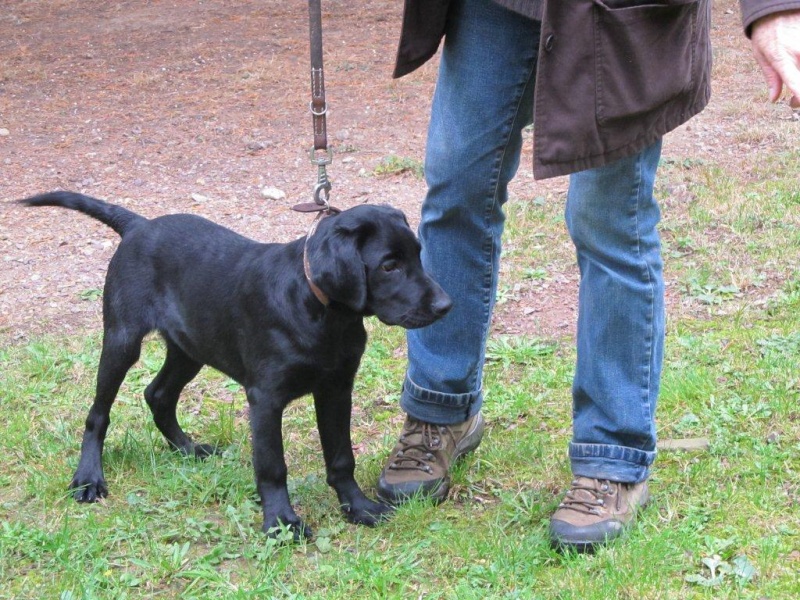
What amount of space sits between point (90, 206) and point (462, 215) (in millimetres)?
1218

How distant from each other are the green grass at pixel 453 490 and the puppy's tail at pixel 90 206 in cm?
68

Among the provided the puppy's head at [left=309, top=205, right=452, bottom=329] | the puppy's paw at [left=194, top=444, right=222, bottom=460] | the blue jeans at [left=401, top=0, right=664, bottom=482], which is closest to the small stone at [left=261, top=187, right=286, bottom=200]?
the puppy's paw at [left=194, top=444, right=222, bottom=460]

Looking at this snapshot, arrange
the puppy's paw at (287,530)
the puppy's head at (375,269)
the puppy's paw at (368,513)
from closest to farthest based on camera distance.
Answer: the puppy's head at (375,269) → the puppy's paw at (287,530) → the puppy's paw at (368,513)

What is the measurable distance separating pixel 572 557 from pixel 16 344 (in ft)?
8.42

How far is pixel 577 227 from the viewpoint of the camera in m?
2.41

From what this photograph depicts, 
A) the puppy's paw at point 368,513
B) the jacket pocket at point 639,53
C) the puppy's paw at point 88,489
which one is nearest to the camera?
the jacket pocket at point 639,53

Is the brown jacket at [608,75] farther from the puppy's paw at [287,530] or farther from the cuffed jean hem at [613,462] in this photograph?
the puppy's paw at [287,530]

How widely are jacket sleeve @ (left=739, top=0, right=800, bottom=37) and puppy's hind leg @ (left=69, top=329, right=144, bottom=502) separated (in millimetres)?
1932

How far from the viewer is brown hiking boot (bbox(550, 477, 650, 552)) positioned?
247 cm

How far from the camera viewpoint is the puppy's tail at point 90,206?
3.03m

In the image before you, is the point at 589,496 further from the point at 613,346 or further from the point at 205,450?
the point at 205,450

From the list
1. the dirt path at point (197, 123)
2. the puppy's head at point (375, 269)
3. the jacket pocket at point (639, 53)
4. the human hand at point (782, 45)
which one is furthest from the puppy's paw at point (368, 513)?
the human hand at point (782, 45)

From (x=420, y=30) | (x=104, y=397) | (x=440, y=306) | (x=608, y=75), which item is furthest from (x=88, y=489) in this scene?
(x=608, y=75)

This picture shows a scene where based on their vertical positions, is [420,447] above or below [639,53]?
below
